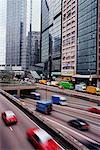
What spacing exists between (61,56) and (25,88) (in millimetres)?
55259

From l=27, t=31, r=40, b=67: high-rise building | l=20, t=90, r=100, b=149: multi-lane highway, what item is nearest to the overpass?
l=20, t=90, r=100, b=149: multi-lane highway

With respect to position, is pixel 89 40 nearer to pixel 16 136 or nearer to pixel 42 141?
pixel 16 136

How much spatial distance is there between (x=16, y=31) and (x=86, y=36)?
99.8 m

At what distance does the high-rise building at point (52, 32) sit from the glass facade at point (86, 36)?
3075cm

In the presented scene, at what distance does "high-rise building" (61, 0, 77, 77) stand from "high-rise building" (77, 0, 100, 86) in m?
5.70

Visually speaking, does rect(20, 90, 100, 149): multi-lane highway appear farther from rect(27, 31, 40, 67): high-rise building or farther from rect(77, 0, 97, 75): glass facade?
rect(27, 31, 40, 67): high-rise building

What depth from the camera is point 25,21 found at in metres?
190

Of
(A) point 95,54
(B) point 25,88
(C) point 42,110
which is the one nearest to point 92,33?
(A) point 95,54

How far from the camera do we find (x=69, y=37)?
123 meters

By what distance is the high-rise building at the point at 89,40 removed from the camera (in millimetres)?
94444

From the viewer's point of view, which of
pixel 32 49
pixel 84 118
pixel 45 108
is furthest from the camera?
pixel 32 49

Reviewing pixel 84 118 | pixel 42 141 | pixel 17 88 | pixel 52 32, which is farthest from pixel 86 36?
pixel 42 141

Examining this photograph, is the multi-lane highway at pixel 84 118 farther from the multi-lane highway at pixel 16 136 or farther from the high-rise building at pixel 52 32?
the high-rise building at pixel 52 32

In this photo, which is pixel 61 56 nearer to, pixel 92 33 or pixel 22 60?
pixel 92 33
